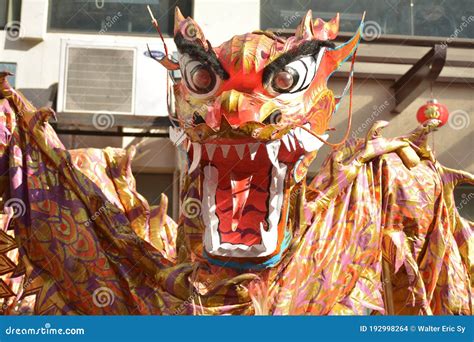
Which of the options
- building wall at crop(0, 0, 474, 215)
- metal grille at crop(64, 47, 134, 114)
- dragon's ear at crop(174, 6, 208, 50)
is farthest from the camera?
building wall at crop(0, 0, 474, 215)

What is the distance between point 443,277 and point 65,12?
13.4ft

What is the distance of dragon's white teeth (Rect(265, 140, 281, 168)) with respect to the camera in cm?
314

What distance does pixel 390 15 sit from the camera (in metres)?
6.88

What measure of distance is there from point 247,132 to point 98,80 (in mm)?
3454

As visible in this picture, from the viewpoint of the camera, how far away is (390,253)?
153 inches

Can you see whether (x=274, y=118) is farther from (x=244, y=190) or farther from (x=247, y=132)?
(x=244, y=190)

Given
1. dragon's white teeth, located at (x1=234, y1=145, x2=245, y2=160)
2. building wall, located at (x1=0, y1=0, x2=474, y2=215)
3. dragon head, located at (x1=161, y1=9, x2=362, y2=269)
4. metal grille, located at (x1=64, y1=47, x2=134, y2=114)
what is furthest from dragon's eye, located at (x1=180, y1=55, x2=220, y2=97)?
building wall, located at (x1=0, y1=0, x2=474, y2=215)

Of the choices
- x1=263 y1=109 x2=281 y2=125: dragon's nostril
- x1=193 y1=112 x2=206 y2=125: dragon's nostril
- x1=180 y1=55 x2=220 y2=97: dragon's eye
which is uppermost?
x1=180 y1=55 x2=220 y2=97: dragon's eye

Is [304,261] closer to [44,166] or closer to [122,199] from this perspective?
[122,199]

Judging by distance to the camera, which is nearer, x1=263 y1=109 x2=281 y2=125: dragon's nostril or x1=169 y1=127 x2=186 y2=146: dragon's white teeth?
x1=263 y1=109 x2=281 y2=125: dragon's nostril

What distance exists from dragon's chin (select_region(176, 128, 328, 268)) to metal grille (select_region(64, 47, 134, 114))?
3172 mm

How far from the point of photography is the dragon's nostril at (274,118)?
3.20 metres

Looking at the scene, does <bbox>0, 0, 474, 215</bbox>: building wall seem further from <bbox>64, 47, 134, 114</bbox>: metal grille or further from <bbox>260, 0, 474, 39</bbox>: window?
<bbox>64, 47, 134, 114</bbox>: metal grille

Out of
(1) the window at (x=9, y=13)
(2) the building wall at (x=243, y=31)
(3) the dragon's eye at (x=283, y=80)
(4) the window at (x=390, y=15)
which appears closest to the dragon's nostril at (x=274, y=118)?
(3) the dragon's eye at (x=283, y=80)
